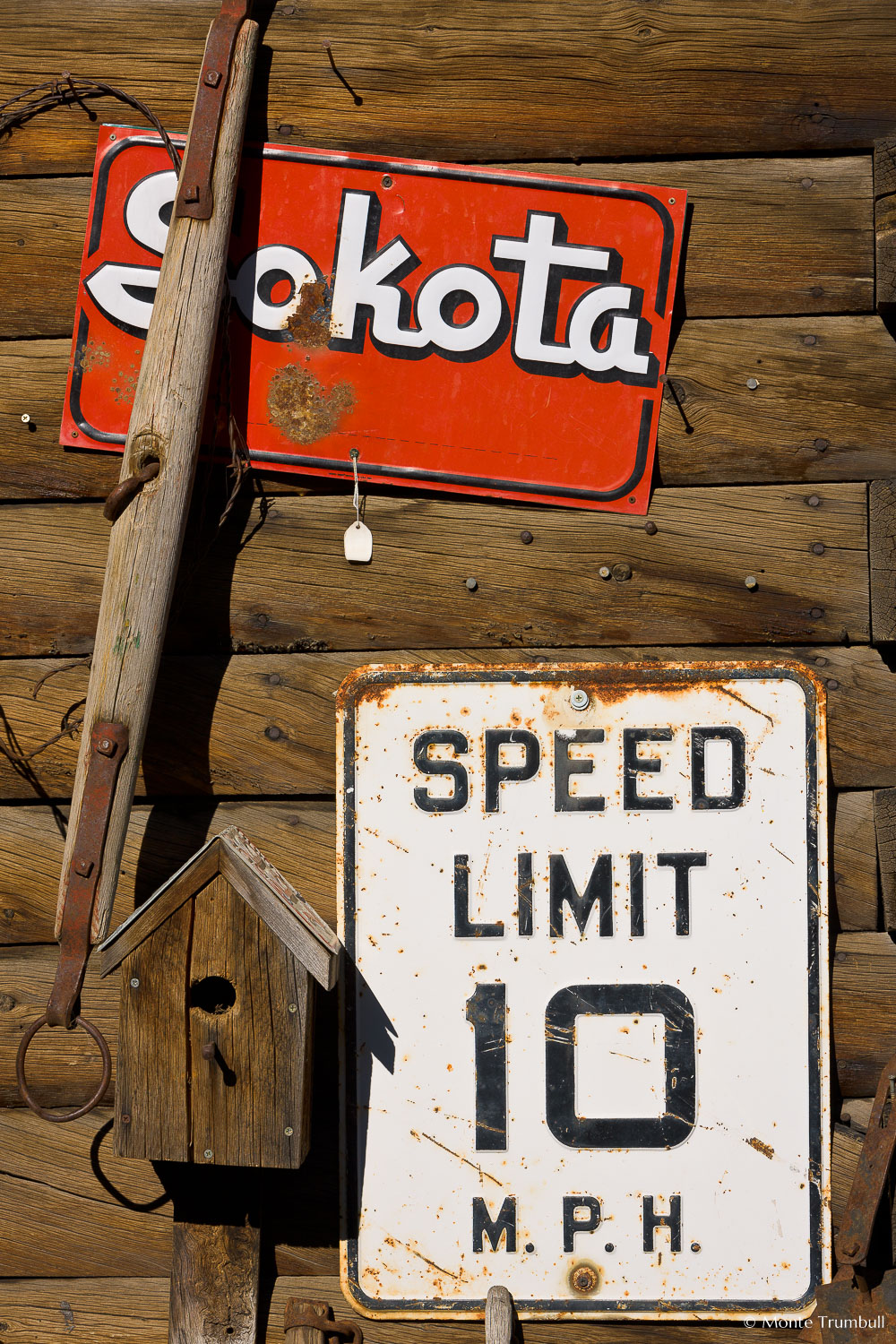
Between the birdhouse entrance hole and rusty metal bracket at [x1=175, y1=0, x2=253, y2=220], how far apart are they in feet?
4.73

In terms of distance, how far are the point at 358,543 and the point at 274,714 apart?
1.28 feet

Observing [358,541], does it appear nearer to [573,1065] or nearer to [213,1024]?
[213,1024]

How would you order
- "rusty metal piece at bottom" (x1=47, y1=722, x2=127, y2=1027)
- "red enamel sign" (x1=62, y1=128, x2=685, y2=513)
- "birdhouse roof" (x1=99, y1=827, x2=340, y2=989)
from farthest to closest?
"red enamel sign" (x1=62, y1=128, x2=685, y2=513), "rusty metal piece at bottom" (x1=47, y1=722, x2=127, y2=1027), "birdhouse roof" (x1=99, y1=827, x2=340, y2=989)

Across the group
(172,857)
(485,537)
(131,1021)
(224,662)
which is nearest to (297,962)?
(131,1021)

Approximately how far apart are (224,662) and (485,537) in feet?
1.95

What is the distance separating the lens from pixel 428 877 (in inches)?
73.0

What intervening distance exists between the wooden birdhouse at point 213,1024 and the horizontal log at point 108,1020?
0.84ft

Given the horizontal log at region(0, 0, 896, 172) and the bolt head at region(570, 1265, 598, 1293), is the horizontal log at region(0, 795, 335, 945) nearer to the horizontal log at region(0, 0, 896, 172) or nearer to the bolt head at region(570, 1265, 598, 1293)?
the bolt head at region(570, 1265, 598, 1293)

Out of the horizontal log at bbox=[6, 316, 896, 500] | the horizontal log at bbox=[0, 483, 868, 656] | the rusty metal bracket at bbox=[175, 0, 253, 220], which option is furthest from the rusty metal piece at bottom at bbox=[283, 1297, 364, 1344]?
the rusty metal bracket at bbox=[175, 0, 253, 220]

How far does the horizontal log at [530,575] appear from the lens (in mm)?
1926

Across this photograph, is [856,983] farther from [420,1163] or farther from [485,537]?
[485,537]

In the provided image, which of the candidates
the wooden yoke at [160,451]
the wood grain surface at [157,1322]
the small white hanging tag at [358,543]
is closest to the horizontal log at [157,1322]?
Answer: the wood grain surface at [157,1322]

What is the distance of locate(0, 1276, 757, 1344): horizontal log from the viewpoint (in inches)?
73.7

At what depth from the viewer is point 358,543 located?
75.4 inches
